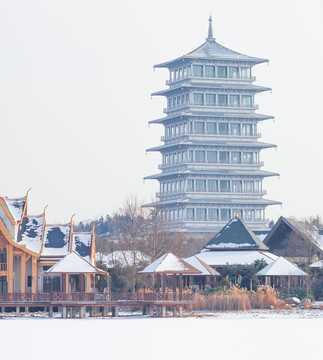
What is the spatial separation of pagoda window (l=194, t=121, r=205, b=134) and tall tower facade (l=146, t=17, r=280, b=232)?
0.13 m

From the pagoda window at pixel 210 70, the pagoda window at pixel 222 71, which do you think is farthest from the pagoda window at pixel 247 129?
the pagoda window at pixel 210 70

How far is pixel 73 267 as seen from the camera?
7756 cm

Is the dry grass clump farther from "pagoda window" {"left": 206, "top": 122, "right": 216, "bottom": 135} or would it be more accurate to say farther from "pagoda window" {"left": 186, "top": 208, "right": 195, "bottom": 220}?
"pagoda window" {"left": 206, "top": 122, "right": 216, "bottom": 135}

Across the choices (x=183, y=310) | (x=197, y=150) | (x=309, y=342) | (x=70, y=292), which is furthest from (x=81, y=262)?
(x=197, y=150)

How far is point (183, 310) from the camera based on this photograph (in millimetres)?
82438

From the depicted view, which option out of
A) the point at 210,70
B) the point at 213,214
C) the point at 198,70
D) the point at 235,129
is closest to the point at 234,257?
the point at 213,214

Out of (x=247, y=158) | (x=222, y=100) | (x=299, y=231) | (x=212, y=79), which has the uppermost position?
(x=212, y=79)

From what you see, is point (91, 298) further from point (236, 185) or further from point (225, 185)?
point (236, 185)

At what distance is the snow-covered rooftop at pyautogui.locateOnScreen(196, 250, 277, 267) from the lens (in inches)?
3765

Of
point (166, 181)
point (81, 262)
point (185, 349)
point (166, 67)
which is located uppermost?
point (166, 67)

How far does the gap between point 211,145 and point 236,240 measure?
2639 inches

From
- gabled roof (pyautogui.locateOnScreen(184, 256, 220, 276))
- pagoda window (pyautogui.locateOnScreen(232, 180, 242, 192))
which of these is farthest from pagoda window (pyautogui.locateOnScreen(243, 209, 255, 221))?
gabled roof (pyautogui.locateOnScreen(184, 256, 220, 276))

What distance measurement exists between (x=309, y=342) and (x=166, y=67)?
389ft

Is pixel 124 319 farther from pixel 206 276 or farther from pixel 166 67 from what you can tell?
pixel 166 67
